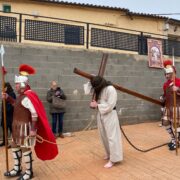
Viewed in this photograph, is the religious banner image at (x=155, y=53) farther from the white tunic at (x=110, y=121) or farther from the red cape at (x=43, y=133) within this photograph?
the red cape at (x=43, y=133)

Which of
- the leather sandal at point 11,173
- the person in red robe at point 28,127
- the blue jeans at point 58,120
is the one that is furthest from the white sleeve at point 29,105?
the blue jeans at point 58,120

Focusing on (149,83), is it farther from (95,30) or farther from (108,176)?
(108,176)

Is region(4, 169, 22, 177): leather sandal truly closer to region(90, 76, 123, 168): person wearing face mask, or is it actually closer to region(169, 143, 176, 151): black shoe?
region(90, 76, 123, 168): person wearing face mask

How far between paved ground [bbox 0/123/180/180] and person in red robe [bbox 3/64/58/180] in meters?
0.48

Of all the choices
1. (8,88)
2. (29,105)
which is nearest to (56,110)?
(8,88)

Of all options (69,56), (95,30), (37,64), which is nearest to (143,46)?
(95,30)

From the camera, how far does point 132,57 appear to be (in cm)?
1217

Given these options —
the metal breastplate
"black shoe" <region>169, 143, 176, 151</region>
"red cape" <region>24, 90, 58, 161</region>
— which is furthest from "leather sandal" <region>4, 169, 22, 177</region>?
"black shoe" <region>169, 143, 176, 151</region>

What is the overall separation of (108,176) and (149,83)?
6.84 metres

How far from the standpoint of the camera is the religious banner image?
12.7m

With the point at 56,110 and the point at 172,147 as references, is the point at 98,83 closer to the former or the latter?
the point at 172,147

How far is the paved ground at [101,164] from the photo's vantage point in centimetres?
616

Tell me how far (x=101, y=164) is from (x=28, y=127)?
170cm

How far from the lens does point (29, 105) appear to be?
5.93 metres
